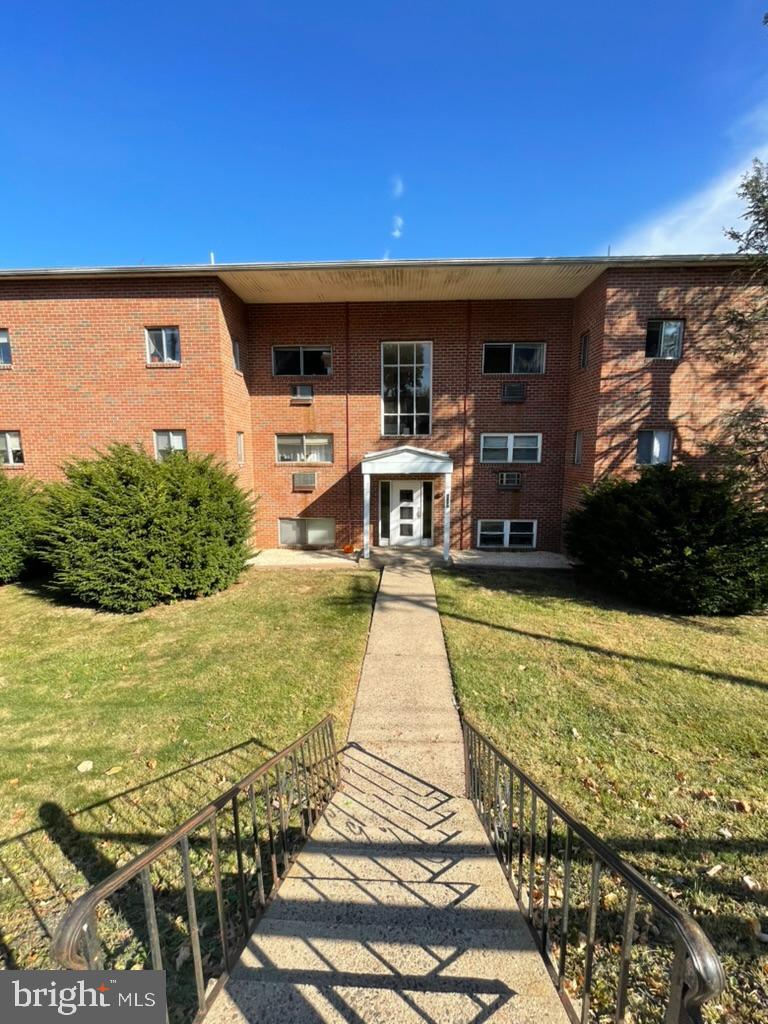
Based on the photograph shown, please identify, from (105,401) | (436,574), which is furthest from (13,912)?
(105,401)

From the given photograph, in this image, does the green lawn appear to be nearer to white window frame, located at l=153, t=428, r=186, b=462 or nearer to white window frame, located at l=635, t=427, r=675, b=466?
white window frame, located at l=153, t=428, r=186, b=462

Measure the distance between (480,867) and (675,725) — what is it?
298cm

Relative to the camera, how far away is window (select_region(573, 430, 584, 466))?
1177cm

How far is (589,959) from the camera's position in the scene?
67.4 inches

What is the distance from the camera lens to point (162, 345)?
11250mm

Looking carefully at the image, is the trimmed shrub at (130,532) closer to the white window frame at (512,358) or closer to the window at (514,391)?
the white window frame at (512,358)

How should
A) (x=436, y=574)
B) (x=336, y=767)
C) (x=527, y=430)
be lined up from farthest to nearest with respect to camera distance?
(x=527, y=430)
(x=436, y=574)
(x=336, y=767)

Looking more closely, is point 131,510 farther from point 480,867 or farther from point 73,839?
point 480,867


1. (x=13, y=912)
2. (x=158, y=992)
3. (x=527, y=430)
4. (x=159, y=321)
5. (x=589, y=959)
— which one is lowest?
(x=13, y=912)

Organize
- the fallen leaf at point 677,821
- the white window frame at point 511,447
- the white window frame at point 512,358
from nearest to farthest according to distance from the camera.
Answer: the fallen leaf at point 677,821 < the white window frame at point 512,358 < the white window frame at point 511,447

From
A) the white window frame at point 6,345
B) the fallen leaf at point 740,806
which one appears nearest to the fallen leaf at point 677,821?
the fallen leaf at point 740,806

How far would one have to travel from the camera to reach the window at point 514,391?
12.9 m

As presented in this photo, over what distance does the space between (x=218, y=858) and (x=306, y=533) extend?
1170cm

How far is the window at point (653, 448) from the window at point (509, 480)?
325 centimetres
